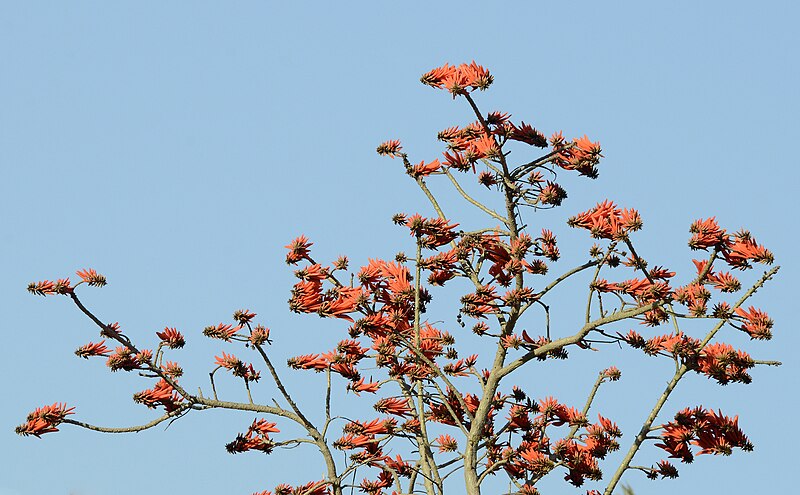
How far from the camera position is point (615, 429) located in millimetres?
10555

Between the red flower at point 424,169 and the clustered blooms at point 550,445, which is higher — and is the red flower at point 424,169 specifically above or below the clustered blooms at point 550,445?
above

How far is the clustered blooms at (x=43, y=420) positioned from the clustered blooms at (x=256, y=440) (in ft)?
4.79

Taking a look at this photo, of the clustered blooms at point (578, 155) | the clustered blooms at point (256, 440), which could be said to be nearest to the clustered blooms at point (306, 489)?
the clustered blooms at point (256, 440)

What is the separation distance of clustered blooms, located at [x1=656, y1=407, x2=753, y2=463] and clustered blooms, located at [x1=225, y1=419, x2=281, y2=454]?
331 cm

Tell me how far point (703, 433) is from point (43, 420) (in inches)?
211

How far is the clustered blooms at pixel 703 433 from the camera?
10.1 meters

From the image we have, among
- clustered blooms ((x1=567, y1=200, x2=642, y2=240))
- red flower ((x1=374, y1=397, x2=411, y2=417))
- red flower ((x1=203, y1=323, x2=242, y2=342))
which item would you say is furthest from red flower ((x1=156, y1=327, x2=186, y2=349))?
clustered blooms ((x1=567, y1=200, x2=642, y2=240))

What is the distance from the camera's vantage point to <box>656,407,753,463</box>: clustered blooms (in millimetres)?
10055

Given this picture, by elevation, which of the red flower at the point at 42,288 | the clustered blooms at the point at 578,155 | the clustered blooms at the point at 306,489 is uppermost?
the clustered blooms at the point at 578,155

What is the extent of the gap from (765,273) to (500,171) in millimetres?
2240

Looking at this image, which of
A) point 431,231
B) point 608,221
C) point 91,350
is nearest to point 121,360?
point 91,350

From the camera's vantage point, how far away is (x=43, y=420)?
8.92m

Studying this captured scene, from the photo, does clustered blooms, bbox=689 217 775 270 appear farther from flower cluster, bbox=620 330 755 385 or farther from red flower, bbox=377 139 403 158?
red flower, bbox=377 139 403 158

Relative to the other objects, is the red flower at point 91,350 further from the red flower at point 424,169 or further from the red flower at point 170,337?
the red flower at point 424,169
